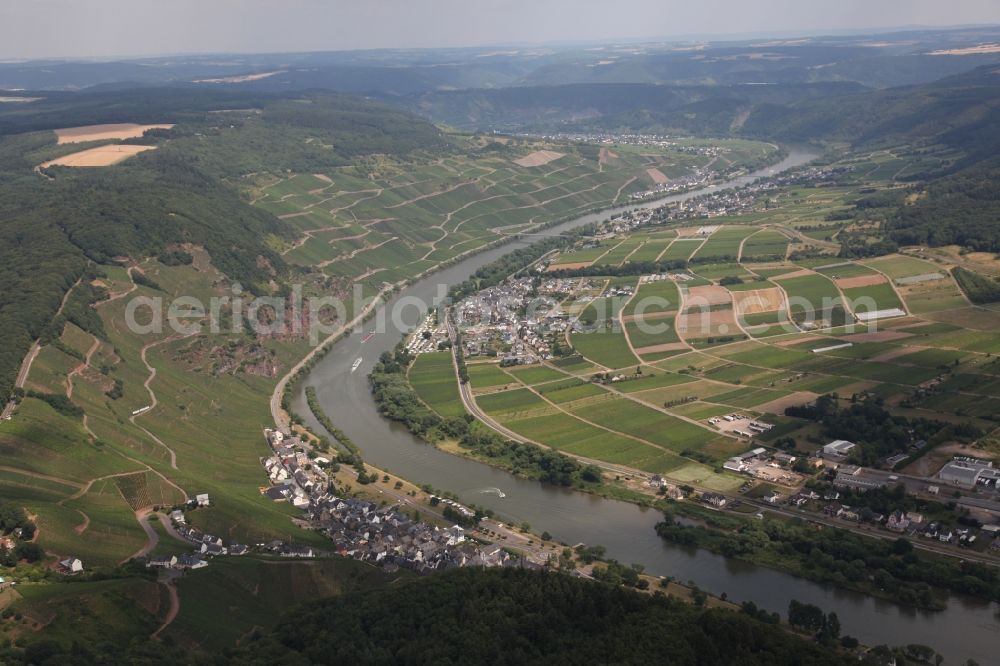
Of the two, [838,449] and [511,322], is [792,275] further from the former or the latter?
[838,449]

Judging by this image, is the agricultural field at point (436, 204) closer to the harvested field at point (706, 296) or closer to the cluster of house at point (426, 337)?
the cluster of house at point (426, 337)

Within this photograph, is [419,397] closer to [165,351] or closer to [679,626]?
[165,351]

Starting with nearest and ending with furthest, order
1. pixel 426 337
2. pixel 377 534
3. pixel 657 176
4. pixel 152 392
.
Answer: pixel 377 534 < pixel 152 392 < pixel 426 337 < pixel 657 176

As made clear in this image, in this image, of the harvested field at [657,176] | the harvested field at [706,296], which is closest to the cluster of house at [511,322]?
the harvested field at [706,296]

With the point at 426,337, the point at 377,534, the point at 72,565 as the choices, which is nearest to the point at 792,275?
the point at 426,337

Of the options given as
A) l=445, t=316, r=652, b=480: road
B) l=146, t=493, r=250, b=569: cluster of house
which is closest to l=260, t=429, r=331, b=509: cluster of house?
l=146, t=493, r=250, b=569: cluster of house

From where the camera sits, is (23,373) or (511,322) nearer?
(23,373)
